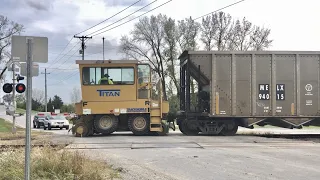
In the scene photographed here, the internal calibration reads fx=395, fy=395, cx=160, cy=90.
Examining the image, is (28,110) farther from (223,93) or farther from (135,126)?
(223,93)

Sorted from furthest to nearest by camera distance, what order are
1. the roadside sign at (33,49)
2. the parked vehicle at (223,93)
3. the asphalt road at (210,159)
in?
the parked vehicle at (223,93) → the asphalt road at (210,159) → the roadside sign at (33,49)

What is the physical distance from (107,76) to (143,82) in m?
1.69

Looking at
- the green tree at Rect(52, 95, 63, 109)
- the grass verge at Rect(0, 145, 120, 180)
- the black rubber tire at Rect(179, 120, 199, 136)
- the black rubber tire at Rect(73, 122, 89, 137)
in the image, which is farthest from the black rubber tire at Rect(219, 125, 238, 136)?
the green tree at Rect(52, 95, 63, 109)

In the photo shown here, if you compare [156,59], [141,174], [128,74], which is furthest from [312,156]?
[156,59]

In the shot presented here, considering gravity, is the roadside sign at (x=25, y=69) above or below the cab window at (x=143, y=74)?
below

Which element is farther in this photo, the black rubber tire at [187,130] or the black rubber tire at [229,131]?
the black rubber tire at [187,130]

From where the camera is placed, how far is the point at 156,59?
52.1 metres

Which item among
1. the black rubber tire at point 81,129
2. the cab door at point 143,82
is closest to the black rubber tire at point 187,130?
the cab door at point 143,82

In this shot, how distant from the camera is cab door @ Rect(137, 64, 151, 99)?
1838 centimetres

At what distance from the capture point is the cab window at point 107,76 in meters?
18.2

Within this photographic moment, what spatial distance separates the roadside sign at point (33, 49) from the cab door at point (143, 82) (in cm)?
1163

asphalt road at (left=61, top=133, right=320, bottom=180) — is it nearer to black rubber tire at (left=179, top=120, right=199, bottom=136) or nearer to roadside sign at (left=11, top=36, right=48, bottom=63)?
roadside sign at (left=11, top=36, right=48, bottom=63)

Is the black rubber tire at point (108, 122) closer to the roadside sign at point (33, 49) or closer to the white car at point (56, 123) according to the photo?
the roadside sign at point (33, 49)

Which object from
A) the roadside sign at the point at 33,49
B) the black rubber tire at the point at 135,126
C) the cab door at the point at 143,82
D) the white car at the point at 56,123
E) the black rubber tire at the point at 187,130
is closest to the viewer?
the roadside sign at the point at 33,49
